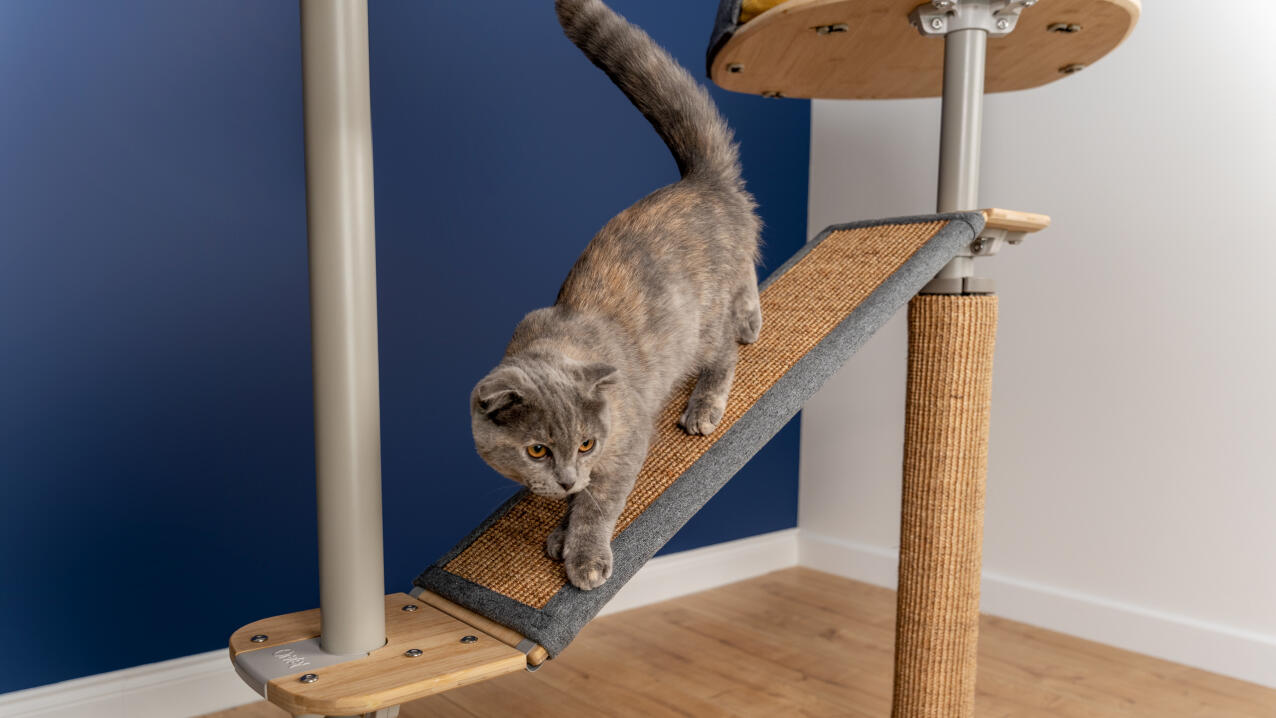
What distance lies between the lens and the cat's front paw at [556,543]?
108cm

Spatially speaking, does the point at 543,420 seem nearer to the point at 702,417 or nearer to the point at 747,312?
the point at 702,417

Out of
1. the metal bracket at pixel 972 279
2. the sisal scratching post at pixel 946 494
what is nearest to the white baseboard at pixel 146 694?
the sisal scratching post at pixel 946 494

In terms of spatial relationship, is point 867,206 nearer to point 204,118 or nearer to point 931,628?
point 931,628

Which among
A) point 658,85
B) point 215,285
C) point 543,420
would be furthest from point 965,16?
point 215,285

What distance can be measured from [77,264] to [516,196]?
2.92 ft

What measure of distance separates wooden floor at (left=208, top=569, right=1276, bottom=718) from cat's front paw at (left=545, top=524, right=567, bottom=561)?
0.70 meters

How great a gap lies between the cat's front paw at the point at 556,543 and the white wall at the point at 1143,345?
1.50 meters

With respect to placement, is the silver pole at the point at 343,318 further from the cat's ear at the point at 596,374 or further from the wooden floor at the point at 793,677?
the wooden floor at the point at 793,677

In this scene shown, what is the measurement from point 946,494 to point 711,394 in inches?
16.6

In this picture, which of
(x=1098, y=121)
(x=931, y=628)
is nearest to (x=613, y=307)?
(x=931, y=628)

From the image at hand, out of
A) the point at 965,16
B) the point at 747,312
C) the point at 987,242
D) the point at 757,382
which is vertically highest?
the point at 965,16

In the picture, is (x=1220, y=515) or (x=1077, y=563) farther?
(x=1077, y=563)

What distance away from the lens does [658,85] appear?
1311mm

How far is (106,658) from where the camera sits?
1547 millimetres
